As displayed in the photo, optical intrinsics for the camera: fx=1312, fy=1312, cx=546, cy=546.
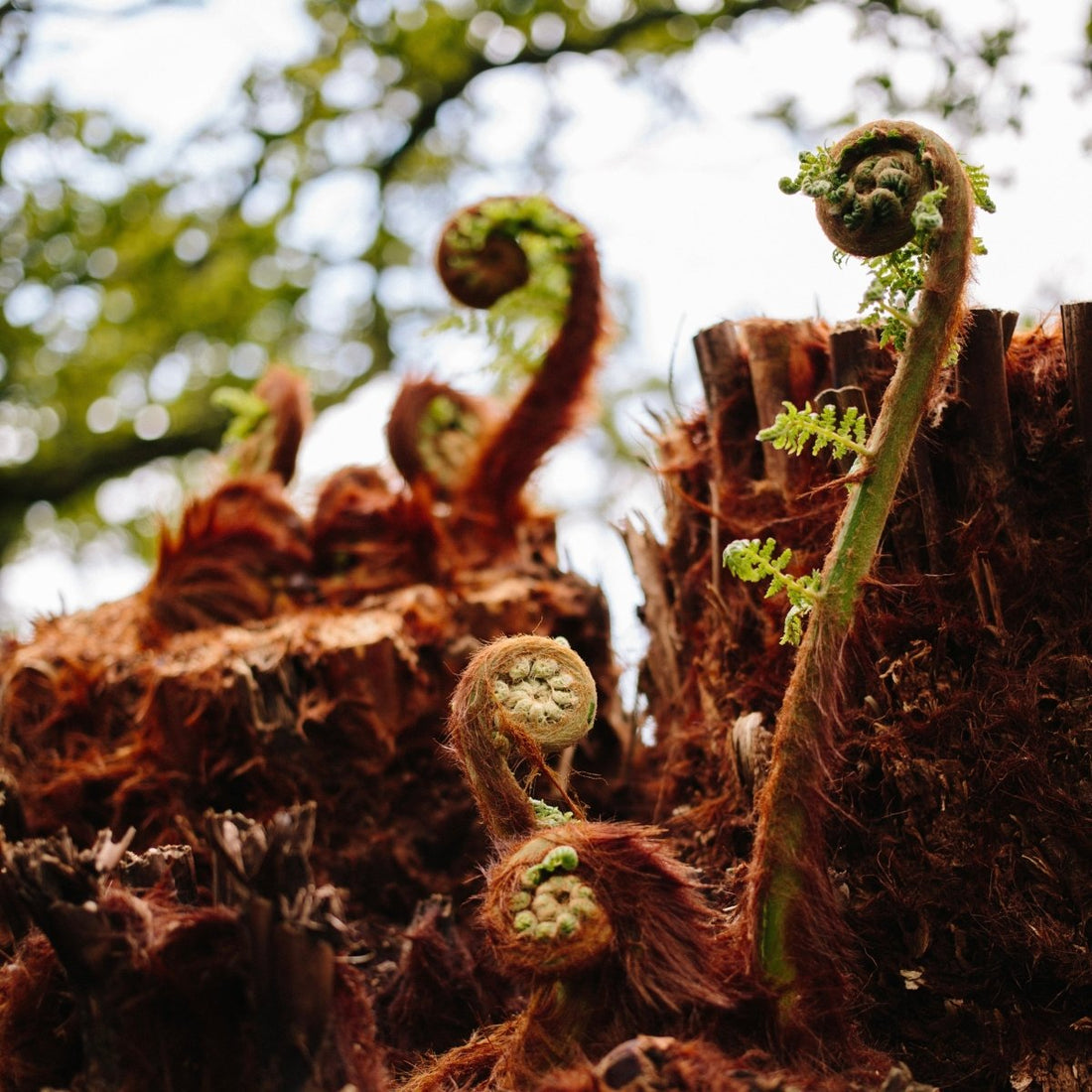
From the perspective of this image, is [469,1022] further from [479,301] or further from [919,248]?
[479,301]

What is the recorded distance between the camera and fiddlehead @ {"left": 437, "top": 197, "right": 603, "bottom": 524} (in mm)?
2398

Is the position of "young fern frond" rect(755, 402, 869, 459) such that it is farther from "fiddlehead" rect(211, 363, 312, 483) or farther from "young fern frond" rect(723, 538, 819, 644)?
"fiddlehead" rect(211, 363, 312, 483)

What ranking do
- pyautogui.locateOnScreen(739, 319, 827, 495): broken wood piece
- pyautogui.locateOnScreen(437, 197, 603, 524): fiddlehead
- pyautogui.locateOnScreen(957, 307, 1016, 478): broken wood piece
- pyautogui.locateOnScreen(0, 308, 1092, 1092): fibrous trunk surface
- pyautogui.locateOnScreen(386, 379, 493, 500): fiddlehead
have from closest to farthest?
pyautogui.locateOnScreen(0, 308, 1092, 1092): fibrous trunk surface
pyautogui.locateOnScreen(957, 307, 1016, 478): broken wood piece
pyautogui.locateOnScreen(739, 319, 827, 495): broken wood piece
pyautogui.locateOnScreen(437, 197, 603, 524): fiddlehead
pyautogui.locateOnScreen(386, 379, 493, 500): fiddlehead

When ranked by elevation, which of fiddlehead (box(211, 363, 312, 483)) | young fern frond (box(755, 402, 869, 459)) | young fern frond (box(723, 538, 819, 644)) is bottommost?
young fern frond (box(723, 538, 819, 644))

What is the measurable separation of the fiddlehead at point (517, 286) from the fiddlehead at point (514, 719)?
122 cm

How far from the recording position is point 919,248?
127 cm

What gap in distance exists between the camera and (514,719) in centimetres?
132

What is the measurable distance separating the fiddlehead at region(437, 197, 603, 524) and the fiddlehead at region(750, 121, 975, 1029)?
1194 mm

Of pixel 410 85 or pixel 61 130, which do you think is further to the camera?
pixel 410 85

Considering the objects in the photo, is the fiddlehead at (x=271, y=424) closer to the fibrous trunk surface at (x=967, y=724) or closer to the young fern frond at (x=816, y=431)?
the fibrous trunk surface at (x=967, y=724)

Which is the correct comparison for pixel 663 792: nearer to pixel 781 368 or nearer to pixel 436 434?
pixel 781 368

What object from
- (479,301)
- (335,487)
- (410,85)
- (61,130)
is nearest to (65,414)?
(61,130)

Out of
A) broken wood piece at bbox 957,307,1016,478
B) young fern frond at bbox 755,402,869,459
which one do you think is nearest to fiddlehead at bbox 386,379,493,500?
broken wood piece at bbox 957,307,1016,478

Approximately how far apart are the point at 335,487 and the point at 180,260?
130 inches
